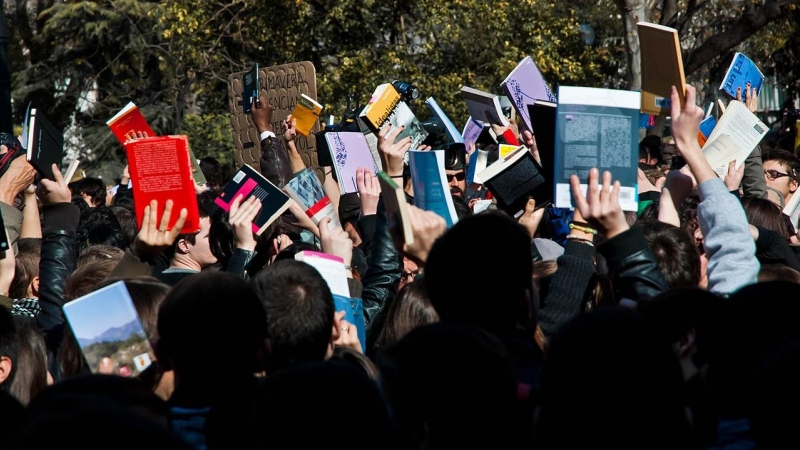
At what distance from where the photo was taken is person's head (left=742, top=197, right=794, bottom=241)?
202 inches

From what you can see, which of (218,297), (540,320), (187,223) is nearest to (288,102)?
(187,223)

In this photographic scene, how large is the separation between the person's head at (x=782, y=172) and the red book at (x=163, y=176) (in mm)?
4673

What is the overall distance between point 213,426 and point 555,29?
46.4ft

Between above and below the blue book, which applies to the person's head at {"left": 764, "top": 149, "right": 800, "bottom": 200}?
below

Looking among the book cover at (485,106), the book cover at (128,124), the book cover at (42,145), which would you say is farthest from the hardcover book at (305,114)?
the book cover at (42,145)

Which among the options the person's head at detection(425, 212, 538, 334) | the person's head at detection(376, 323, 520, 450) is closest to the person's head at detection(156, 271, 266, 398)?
the person's head at detection(425, 212, 538, 334)

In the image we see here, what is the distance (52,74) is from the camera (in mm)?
25656

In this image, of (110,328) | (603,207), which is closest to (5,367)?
(110,328)

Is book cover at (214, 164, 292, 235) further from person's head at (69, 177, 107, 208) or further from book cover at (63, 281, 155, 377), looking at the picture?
person's head at (69, 177, 107, 208)

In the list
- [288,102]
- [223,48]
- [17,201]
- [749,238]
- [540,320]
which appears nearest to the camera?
[749,238]

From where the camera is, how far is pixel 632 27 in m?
11.9

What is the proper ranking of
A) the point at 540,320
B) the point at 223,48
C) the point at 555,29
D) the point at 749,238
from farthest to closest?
the point at 223,48 < the point at 555,29 < the point at 540,320 < the point at 749,238

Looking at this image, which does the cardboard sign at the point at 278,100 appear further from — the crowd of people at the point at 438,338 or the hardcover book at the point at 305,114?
the crowd of people at the point at 438,338

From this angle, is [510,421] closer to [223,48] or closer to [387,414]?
[387,414]
